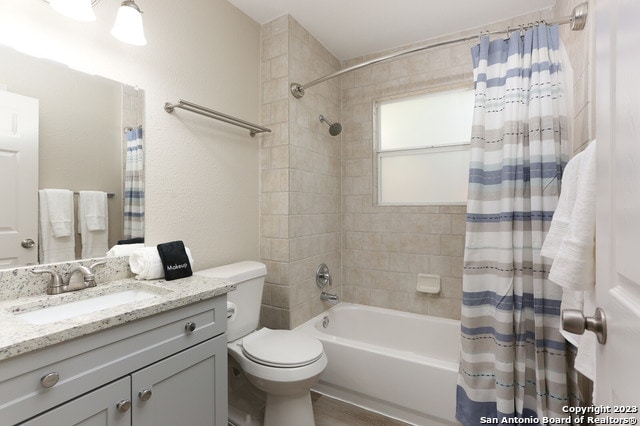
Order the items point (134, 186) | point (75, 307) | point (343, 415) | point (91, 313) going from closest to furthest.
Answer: point (91, 313) < point (75, 307) < point (134, 186) < point (343, 415)

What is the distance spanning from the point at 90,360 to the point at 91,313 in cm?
13

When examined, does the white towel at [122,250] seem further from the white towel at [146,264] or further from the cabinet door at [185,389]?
the cabinet door at [185,389]

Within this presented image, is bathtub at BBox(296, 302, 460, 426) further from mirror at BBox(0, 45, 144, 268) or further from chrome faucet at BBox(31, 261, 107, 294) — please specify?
mirror at BBox(0, 45, 144, 268)

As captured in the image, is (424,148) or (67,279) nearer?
(67,279)

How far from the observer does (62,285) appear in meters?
1.19

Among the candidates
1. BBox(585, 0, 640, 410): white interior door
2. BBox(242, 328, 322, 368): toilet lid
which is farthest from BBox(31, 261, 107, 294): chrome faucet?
BBox(585, 0, 640, 410): white interior door

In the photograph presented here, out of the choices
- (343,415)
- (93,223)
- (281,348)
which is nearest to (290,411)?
(281,348)

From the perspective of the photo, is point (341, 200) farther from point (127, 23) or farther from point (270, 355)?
point (127, 23)

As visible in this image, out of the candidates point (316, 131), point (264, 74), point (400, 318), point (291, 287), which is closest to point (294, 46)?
point (264, 74)

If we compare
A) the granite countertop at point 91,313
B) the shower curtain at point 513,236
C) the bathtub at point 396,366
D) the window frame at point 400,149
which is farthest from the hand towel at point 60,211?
the window frame at point 400,149

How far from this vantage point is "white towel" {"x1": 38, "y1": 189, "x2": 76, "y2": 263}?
120cm

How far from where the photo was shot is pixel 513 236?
1.58 meters

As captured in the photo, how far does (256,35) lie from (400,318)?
2414 mm

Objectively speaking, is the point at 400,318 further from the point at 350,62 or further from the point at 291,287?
the point at 350,62
